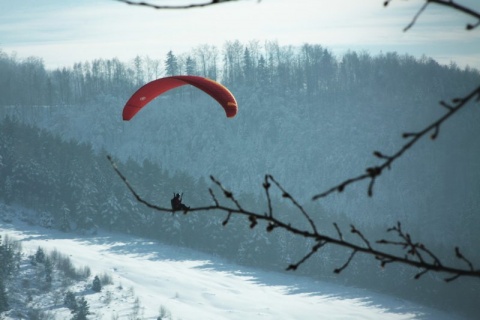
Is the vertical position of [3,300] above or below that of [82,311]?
above

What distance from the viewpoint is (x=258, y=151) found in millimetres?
82125

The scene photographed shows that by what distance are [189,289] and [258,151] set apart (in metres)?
43.3

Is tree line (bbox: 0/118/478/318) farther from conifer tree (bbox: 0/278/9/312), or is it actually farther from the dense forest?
conifer tree (bbox: 0/278/9/312)

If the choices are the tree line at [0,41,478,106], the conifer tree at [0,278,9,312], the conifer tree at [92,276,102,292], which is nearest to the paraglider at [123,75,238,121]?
the conifer tree at [0,278,9,312]

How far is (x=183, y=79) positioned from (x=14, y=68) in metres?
104

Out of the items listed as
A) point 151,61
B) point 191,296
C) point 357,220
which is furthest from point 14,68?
point 191,296

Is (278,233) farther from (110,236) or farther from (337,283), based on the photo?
(110,236)

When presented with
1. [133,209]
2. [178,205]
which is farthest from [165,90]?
[133,209]

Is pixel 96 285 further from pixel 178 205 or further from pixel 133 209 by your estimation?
pixel 178 205

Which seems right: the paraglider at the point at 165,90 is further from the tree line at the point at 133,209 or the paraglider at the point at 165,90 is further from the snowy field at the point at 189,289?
the tree line at the point at 133,209

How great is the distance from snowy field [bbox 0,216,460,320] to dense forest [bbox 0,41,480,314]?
7.32 ft

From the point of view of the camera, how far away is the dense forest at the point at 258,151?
2051 inches

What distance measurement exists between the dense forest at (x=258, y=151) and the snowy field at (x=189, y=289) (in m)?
2.23

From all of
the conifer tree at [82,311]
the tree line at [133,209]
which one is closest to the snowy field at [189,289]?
the conifer tree at [82,311]
